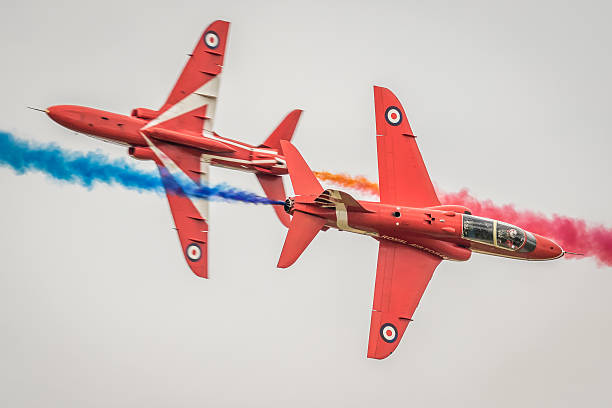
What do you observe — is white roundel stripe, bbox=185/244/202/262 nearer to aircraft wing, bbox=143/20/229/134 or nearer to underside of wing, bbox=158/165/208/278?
underside of wing, bbox=158/165/208/278

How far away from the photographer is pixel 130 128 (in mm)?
34031

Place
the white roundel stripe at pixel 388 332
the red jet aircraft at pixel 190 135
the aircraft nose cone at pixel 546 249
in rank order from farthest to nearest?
the aircraft nose cone at pixel 546 249 < the red jet aircraft at pixel 190 135 < the white roundel stripe at pixel 388 332

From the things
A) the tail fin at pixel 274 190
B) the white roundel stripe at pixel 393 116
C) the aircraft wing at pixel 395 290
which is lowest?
the aircraft wing at pixel 395 290

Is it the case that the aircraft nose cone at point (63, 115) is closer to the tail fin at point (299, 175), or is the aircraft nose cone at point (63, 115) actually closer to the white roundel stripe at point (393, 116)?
the tail fin at point (299, 175)

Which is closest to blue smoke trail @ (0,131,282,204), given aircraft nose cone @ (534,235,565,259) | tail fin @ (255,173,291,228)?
tail fin @ (255,173,291,228)

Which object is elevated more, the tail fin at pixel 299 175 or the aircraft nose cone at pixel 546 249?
the tail fin at pixel 299 175

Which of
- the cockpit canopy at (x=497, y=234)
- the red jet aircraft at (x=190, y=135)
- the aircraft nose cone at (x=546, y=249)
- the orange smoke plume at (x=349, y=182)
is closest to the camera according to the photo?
the cockpit canopy at (x=497, y=234)

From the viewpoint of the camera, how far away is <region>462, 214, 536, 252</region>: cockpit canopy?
3341 centimetres

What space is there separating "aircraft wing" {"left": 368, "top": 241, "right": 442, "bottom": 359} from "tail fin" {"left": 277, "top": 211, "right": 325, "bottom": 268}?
227 cm

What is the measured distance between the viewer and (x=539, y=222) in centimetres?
3691

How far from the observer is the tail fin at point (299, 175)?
107 feet

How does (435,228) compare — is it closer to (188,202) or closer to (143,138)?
(188,202)

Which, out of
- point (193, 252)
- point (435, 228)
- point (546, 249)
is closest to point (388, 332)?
point (435, 228)

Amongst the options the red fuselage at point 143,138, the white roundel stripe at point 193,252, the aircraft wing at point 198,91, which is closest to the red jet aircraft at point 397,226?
the red fuselage at point 143,138
